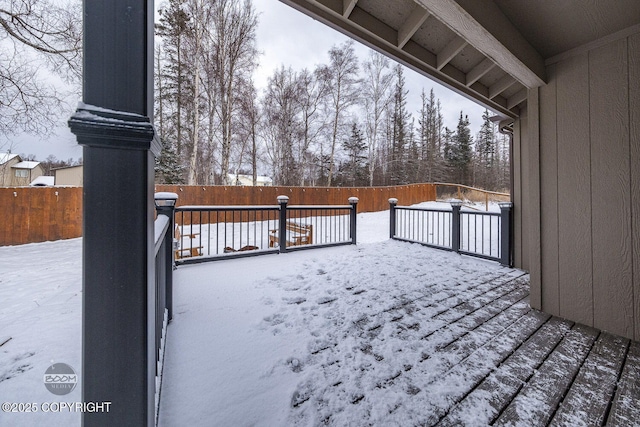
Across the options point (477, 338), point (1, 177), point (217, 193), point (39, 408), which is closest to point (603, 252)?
point (477, 338)

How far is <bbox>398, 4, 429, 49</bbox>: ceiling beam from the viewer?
2.09 metres

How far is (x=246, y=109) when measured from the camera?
1138 cm

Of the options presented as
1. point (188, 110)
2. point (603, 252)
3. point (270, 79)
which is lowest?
point (603, 252)

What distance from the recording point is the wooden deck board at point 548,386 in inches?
49.4

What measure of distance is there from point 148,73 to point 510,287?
3.94 metres

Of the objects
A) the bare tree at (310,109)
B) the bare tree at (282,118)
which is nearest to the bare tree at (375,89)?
the bare tree at (310,109)

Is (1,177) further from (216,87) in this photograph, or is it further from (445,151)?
(445,151)

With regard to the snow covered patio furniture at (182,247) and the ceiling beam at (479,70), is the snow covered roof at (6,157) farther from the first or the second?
the ceiling beam at (479,70)

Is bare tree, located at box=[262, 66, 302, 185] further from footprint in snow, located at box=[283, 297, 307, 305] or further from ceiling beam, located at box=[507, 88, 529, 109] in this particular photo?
footprint in snow, located at box=[283, 297, 307, 305]

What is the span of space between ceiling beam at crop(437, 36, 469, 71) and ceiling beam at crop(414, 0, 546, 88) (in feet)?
1.23

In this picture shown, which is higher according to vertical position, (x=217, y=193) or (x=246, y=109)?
(x=246, y=109)

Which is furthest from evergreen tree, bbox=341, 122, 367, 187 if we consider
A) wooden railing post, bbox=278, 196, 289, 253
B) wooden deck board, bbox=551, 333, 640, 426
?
wooden deck board, bbox=551, 333, 640, 426

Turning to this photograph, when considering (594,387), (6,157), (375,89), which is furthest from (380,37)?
(375,89)

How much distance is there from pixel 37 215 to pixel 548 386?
9.45 metres
